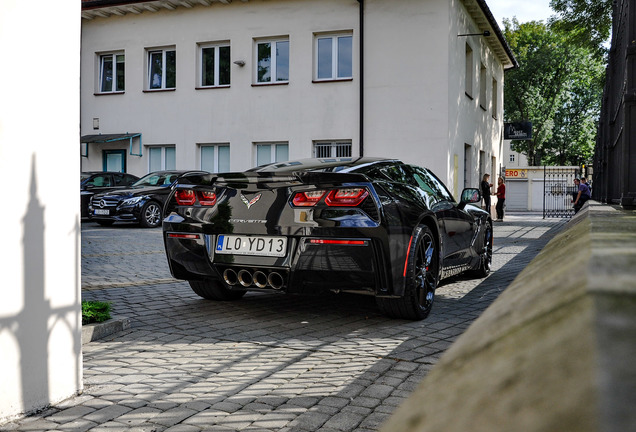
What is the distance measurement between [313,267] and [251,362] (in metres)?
1.15

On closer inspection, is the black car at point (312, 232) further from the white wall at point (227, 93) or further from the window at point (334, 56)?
the window at point (334, 56)

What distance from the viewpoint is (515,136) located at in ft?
92.0

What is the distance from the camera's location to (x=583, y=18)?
2356 cm

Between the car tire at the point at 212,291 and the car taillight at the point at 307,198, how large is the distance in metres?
1.58

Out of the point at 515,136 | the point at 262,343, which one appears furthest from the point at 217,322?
the point at 515,136

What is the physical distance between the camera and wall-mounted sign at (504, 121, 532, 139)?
2778 centimetres

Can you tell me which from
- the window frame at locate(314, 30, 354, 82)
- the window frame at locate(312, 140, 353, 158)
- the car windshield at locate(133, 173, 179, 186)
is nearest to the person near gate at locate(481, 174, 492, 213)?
the window frame at locate(312, 140, 353, 158)

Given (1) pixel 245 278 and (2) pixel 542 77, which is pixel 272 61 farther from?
(2) pixel 542 77

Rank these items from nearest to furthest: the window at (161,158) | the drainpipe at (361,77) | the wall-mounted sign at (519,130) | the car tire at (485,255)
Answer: the car tire at (485,255), the drainpipe at (361,77), the window at (161,158), the wall-mounted sign at (519,130)

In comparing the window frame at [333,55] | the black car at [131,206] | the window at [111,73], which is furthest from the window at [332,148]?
the window at [111,73]

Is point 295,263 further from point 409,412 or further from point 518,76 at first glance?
point 518,76

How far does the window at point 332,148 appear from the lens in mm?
Answer: 21109

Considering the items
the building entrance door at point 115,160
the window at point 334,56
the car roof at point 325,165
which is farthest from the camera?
the building entrance door at point 115,160

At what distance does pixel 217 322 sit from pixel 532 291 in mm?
5008
